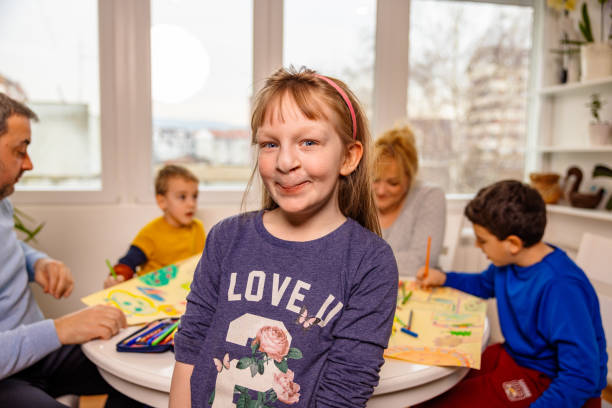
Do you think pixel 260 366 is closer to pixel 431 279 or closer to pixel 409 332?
pixel 409 332

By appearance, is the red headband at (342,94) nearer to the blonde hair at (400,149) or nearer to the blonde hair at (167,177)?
the blonde hair at (400,149)

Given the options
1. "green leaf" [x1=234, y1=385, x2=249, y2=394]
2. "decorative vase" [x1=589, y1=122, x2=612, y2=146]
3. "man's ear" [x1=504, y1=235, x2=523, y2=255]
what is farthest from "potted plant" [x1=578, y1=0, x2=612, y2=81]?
"green leaf" [x1=234, y1=385, x2=249, y2=394]

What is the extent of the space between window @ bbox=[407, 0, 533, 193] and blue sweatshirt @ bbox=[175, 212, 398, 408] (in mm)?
2437

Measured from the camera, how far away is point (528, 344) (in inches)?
52.4

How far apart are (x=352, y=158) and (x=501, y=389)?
80 cm

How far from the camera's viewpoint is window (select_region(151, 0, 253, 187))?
2.74 meters

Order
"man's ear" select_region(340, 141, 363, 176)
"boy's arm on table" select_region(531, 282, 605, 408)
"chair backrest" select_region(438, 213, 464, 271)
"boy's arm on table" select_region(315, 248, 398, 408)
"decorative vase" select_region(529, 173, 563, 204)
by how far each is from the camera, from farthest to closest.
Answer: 1. "decorative vase" select_region(529, 173, 563, 204)
2. "chair backrest" select_region(438, 213, 464, 271)
3. "boy's arm on table" select_region(531, 282, 605, 408)
4. "man's ear" select_region(340, 141, 363, 176)
5. "boy's arm on table" select_region(315, 248, 398, 408)

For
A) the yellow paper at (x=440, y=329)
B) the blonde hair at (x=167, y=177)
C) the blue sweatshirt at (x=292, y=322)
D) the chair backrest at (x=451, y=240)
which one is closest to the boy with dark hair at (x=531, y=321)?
the yellow paper at (x=440, y=329)

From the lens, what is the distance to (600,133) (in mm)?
2570

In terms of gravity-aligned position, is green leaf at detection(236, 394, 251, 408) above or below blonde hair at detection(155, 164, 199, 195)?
below

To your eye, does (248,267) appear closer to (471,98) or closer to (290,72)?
(290,72)

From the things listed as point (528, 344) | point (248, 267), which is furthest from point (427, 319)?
point (248, 267)

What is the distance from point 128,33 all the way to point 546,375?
253 centimetres

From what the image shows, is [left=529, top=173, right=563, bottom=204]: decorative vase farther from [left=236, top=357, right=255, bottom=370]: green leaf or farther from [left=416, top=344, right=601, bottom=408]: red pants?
[left=236, top=357, right=255, bottom=370]: green leaf
